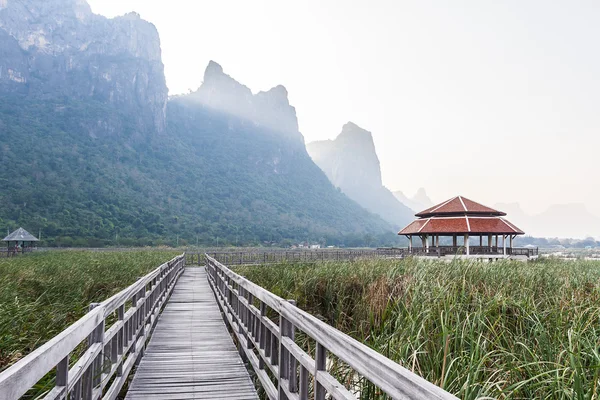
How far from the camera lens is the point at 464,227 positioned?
27359mm

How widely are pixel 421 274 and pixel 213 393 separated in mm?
3730

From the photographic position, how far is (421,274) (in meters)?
6.66

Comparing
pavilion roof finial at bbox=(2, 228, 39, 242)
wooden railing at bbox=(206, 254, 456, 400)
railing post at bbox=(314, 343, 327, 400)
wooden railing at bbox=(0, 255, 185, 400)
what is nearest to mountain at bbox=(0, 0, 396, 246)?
pavilion roof finial at bbox=(2, 228, 39, 242)

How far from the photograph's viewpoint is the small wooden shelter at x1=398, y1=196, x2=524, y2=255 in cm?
2728

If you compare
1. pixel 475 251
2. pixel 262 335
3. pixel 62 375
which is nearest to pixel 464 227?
pixel 475 251

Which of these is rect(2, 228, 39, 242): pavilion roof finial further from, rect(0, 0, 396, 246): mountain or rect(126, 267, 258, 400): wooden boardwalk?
rect(126, 267, 258, 400): wooden boardwalk

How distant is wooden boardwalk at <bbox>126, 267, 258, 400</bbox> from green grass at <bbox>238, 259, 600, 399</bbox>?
4.01ft

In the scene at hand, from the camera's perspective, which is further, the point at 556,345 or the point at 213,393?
the point at 213,393

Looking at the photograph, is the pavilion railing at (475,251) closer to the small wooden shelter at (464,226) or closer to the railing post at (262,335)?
the small wooden shelter at (464,226)

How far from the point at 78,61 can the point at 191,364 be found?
146529 mm

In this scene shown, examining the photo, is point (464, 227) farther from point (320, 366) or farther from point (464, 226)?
point (320, 366)

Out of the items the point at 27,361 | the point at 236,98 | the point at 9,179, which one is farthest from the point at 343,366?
the point at 236,98

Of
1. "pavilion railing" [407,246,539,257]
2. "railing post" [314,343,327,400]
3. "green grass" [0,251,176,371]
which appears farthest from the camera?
"pavilion railing" [407,246,539,257]

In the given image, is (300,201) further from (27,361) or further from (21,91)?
(27,361)
